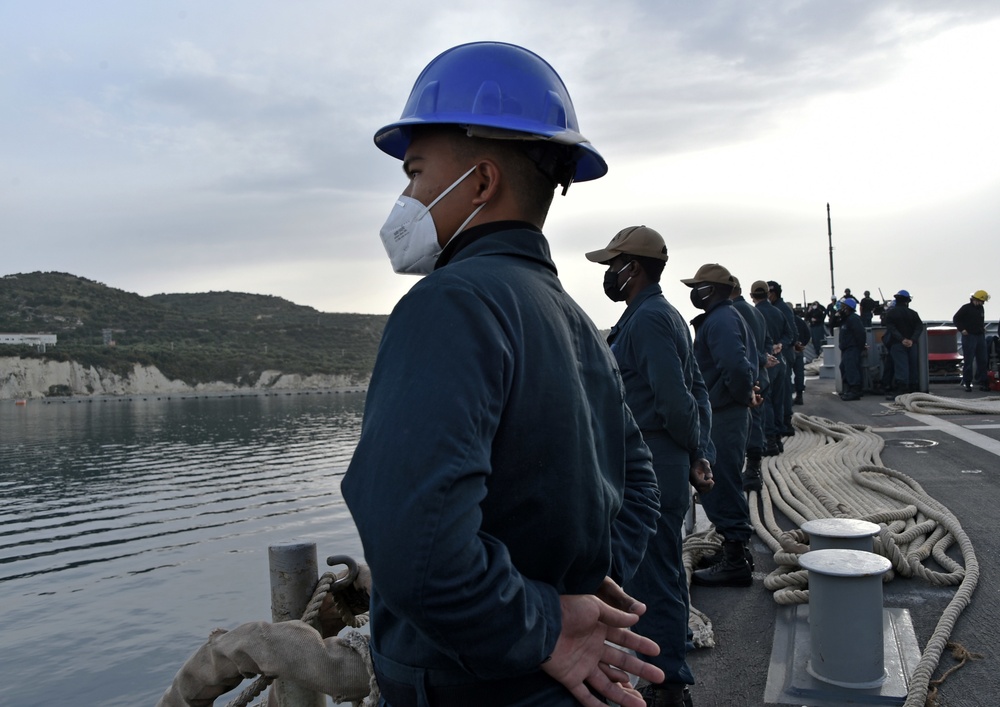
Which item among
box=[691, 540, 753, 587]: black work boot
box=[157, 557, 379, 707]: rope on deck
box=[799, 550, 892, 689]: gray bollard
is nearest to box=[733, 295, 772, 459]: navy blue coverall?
box=[691, 540, 753, 587]: black work boot

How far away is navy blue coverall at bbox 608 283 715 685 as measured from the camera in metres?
3.84

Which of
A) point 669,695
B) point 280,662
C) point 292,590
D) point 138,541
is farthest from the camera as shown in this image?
point 138,541

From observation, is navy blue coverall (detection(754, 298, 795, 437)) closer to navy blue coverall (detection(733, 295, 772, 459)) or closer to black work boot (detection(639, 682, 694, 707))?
navy blue coverall (detection(733, 295, 772, 459))

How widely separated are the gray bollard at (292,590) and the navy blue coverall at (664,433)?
148 centimetres

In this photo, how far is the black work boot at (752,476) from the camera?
8.34 metres

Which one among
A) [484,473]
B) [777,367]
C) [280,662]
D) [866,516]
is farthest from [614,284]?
[777,367]

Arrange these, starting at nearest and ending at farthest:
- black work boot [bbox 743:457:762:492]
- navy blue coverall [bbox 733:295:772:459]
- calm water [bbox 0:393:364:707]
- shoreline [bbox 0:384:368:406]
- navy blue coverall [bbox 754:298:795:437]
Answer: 1. black work boot [bbox 743:457:762:492]
2. navy blue coverall [bbox 733:295:772:459]
3. navy blue coverall [bbox 754:298:795:437]
4. calm water [bbox 0:393:364:707]
5. shoreline [bbox 0:384:368:406]

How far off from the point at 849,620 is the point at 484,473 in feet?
10.3

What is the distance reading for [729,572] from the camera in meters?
5.70

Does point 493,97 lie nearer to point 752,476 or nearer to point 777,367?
point 752,476

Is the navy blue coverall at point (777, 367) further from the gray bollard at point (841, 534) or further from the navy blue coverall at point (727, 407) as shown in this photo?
the gray bollard at point (841, 534)

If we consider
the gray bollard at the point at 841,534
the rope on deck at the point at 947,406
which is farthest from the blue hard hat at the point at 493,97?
the rope on deck at the point at 947,406

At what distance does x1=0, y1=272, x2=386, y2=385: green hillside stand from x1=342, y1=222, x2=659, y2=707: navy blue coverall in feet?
364

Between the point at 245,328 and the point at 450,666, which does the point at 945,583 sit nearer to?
the point at 450,666
